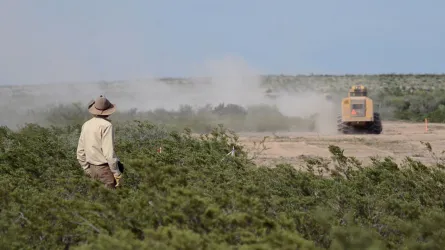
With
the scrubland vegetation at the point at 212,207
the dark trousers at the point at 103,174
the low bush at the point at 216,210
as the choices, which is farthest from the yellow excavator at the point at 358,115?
the dark trousers at the point at 103,174

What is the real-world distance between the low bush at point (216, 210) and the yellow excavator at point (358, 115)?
24361 millimetres

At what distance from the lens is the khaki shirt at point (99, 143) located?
10.3 m

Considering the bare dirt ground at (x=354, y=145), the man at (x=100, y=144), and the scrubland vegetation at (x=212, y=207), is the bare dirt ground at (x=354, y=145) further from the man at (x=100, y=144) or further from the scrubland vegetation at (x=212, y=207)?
the man at (x=100, y=144)

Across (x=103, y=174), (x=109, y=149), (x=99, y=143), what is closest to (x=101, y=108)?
(x=99, y=143)

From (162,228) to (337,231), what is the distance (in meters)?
1.59

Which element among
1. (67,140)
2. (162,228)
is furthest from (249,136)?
(162,228)

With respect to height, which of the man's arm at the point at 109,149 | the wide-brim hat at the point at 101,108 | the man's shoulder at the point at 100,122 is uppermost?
the wide-brim hat at the point at 101,108

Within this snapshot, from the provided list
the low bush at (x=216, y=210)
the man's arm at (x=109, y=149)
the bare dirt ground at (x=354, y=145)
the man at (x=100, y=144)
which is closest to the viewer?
the low bush at (x=216, y=210)

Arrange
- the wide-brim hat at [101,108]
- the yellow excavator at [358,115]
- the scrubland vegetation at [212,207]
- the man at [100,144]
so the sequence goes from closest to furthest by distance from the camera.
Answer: the scrubland vegetation at [212,207] < the man at [100,144] < the wide-brim hat at [101,108] < the yellow excavator at [358,115]

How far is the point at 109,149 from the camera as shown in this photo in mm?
10328

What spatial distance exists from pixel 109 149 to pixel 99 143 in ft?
0.84

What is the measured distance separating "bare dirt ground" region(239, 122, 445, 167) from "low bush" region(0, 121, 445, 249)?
44.7ft

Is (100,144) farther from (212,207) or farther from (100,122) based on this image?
(212,207)

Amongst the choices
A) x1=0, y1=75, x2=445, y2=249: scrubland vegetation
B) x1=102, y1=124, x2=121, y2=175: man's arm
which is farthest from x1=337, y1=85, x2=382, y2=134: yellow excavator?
x1=102, y1=124, x2=121, y2=175: man's arm
